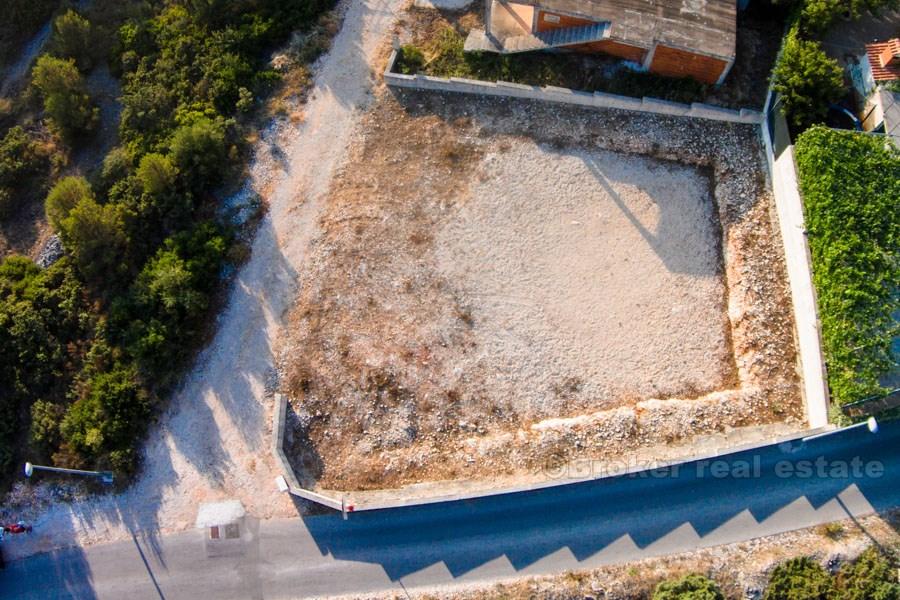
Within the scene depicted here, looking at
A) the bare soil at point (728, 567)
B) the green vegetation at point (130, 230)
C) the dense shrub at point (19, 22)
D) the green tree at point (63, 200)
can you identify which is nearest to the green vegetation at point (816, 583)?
the bare soil at point (728, 567)

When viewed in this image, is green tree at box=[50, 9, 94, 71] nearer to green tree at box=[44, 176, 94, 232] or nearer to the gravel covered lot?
green tree at box=[44, 176, 94, 232]

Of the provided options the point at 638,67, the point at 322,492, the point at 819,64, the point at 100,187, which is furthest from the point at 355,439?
the point at 819,64

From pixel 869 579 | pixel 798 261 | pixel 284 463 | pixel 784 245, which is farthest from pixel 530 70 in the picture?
pixel 869 579

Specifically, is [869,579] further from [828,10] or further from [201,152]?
[201,152]

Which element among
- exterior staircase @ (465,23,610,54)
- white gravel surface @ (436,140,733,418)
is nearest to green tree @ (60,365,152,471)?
white gravel surface @ (436,140,733,418)

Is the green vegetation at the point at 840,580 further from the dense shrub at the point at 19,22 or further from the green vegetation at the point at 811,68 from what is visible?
the dense shrub at the point at 19,22

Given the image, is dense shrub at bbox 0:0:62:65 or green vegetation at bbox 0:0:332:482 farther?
dense shrub at bbox 0:0:62:65

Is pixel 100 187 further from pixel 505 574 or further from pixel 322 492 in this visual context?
pixel 505 574
